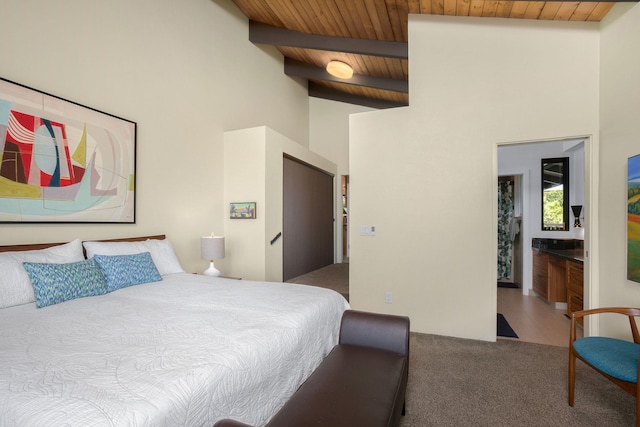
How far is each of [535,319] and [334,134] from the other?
16.4 feet

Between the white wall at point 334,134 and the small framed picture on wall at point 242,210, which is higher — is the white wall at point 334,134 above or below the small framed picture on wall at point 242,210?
above

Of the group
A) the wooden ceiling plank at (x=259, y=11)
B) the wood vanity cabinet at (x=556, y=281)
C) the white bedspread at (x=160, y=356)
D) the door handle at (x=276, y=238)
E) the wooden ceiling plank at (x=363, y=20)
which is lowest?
the wood vanity cabinet at (x=556, y=281)

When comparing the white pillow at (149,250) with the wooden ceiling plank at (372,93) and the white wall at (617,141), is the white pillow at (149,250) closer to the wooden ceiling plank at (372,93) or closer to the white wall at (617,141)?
the white wall at (617,141)

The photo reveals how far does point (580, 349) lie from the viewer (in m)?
1.94

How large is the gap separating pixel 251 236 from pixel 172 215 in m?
1.03

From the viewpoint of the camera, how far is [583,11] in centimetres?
271

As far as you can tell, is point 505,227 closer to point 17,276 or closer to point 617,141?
point 617,141

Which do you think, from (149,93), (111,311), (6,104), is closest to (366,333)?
(111,311)

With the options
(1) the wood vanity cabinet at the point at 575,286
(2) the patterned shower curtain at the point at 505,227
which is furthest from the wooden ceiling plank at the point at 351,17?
(2) the patterned shower curtain at the point at 505,227

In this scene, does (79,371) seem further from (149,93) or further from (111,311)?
(149,93)

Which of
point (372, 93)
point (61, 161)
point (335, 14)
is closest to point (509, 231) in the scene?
point (372, 93)

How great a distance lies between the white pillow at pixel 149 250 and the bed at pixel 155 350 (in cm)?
13

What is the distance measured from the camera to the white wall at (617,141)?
7.84ft

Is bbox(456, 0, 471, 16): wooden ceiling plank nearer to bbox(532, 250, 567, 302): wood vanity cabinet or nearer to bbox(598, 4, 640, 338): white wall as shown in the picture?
bbox(598, 4, 640, 338): white wall
